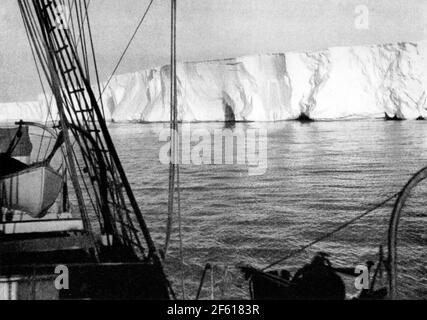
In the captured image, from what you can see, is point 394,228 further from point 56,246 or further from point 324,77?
point 324,77

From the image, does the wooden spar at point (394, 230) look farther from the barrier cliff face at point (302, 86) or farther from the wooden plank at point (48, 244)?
the barrier cliff face at point (302, 86)

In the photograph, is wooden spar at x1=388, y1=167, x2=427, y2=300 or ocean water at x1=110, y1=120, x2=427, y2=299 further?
ocean water at x1=110, y1=120, x2=427, y2=299

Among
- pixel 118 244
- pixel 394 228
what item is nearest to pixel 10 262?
pixel 118 244
